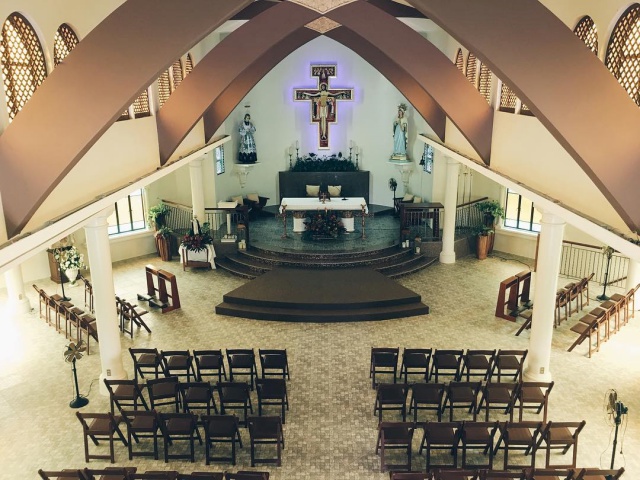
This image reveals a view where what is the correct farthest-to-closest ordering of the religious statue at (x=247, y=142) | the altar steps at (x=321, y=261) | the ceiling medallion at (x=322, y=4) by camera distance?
the religious statue at (x=247, y=142) → the altar steps at (x=321, y=261) → the ceiling medallion at (x=322, y=4)

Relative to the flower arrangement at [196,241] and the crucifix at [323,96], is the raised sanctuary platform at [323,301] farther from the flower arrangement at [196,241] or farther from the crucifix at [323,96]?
the crucifix at [323,96]

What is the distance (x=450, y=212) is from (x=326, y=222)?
14.1 ft

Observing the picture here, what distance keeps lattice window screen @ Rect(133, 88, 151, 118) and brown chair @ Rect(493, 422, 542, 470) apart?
9.46 meters

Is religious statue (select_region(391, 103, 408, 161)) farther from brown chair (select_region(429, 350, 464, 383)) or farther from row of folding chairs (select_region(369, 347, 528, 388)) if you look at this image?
brown chair (select_region(429, 350, 464, 383))

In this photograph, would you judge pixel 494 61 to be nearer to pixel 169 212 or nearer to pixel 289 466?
pixel 289 466

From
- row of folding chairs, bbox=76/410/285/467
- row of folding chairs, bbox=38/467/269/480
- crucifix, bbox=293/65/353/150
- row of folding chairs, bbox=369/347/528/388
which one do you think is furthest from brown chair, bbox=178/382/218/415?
crucifix, bbox=293/65/353/150

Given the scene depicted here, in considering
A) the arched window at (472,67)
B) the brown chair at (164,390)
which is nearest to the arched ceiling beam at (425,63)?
the arched window at (472,67)

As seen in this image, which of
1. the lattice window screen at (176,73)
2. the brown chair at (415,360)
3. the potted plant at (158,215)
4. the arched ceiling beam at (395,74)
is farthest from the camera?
the potted plant at (158,215)

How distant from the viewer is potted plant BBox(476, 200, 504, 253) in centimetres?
2050

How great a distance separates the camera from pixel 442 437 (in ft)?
31.8

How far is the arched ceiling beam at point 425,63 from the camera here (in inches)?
461

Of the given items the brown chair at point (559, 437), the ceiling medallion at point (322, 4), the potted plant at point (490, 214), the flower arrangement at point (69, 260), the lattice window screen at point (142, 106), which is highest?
the ceiling medallion at point (322, 4)

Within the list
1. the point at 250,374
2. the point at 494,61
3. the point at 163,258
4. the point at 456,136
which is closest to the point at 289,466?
the point at 250,374

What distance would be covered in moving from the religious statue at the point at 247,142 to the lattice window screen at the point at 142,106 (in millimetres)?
10474
